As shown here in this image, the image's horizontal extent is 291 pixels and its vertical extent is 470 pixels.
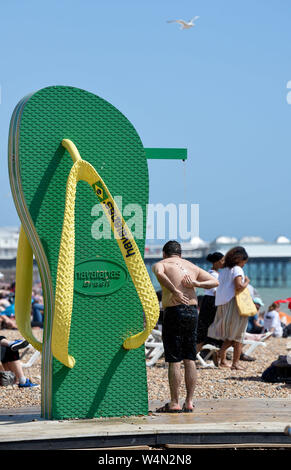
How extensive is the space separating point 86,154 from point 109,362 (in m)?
1.45

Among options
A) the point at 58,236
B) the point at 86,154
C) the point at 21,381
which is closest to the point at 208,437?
the point at 58,236

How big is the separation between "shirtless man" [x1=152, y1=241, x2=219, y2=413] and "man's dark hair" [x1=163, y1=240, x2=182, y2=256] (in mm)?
174

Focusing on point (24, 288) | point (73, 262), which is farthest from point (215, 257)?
point (73, 262)

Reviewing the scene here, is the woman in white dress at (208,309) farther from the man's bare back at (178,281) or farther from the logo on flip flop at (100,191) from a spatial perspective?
the logo on flip flop at (100,191)

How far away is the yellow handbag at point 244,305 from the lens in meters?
9.39

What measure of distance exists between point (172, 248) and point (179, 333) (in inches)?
26.8

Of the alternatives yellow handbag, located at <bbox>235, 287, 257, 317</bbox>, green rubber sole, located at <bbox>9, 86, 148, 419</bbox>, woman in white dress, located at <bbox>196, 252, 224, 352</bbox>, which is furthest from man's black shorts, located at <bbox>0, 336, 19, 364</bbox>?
green rubber sole, located at <bbox>9, 86, 148, 419</bbox>

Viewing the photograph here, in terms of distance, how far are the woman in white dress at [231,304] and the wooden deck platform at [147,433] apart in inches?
138

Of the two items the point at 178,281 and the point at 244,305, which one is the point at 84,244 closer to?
the point at 178,281

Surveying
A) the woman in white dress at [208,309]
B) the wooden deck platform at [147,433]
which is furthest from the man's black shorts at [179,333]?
the woman in white dress at [208,309]

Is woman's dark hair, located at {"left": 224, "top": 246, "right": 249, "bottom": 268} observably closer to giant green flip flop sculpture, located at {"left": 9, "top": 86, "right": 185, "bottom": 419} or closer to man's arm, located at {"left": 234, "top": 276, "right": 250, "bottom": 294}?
man's arm, located at {"left": 234, "top": 276, "right": 250, "bottom": 294}

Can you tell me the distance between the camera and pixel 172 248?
21.3 feet
